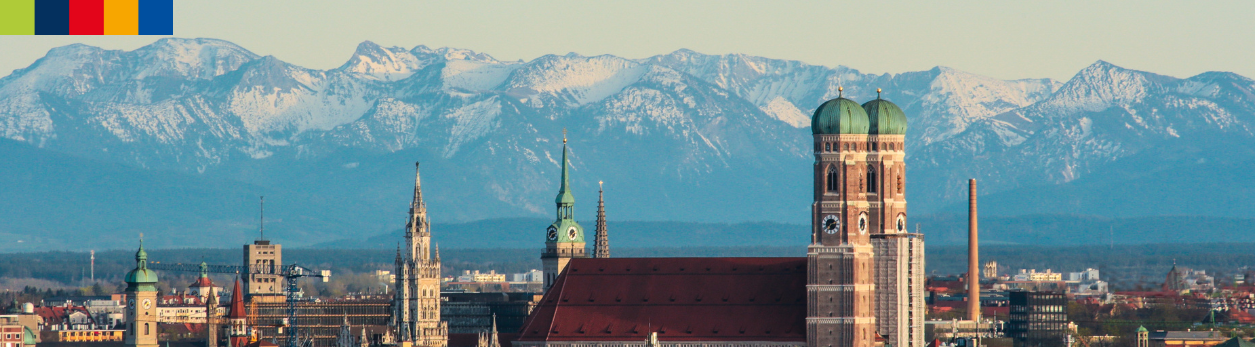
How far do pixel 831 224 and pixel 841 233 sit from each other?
28.2 inches

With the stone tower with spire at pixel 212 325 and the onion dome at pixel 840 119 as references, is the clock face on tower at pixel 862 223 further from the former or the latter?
the stone tower with spire at pixel 212 325

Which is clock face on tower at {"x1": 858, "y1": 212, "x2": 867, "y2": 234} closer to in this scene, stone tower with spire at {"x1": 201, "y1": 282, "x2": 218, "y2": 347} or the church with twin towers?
the church with twin towers

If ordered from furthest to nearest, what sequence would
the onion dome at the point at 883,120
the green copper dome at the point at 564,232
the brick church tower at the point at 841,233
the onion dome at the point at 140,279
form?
1. the onion dome at the point at 140,279
2. the green copper dome at the point at 564,232
3. the onion dome at the point at 883,120
4. the brick church tower at the point at 841,233

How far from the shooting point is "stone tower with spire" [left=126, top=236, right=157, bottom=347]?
593 ft

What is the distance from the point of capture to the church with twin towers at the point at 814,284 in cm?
13288

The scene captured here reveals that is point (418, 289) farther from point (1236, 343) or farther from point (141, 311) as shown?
point (1236, 343)

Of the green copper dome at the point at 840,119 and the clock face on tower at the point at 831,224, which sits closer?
the clock face on tower at the point at 831,224

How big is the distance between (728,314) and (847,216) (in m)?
8.48

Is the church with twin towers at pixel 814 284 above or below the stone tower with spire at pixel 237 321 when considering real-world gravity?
above

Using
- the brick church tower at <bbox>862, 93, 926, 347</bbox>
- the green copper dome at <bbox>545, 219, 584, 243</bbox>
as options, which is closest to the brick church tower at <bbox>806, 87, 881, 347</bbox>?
the brick church tower at <bbox>862, 93, 926, 347</bbox>

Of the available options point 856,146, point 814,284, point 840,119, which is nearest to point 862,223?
point 856,146

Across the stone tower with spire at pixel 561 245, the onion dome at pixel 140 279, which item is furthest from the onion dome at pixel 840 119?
the onion dome at pixel 140 279

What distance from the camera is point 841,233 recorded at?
133375mm

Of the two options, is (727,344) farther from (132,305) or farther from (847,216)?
(132,305)
